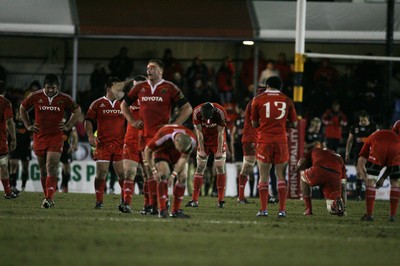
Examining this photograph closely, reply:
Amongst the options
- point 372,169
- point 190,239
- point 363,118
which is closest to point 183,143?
point 190,239

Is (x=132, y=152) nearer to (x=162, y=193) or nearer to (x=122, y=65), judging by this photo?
(x=162, y=193)

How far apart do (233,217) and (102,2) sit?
14781mm

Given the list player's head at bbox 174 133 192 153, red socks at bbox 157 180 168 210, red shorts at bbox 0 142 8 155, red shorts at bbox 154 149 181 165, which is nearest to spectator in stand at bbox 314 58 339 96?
red shorts at bbox 0 142 8 155

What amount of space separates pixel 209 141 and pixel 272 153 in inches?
136

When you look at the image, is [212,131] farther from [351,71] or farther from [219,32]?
[351,71]

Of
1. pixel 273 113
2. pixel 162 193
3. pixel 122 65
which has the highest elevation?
pixel 122 65

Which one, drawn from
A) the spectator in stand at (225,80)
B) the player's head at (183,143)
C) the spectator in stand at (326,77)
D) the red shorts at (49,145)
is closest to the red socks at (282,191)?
the player's head at (183,143)

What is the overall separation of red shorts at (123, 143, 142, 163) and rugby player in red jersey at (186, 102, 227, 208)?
252cm

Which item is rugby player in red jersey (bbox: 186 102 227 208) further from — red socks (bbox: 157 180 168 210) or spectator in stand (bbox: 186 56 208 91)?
spectator in stand (bbox: 186 56 208 91)

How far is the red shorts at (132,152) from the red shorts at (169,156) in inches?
69.0

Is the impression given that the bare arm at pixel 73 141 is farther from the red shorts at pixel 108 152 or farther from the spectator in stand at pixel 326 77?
the red shorts at pixel 108 152

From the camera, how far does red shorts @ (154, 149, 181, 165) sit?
574 inches

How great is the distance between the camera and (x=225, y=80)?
3011 cm

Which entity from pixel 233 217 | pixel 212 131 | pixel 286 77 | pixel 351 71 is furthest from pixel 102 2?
pixel 233 217
